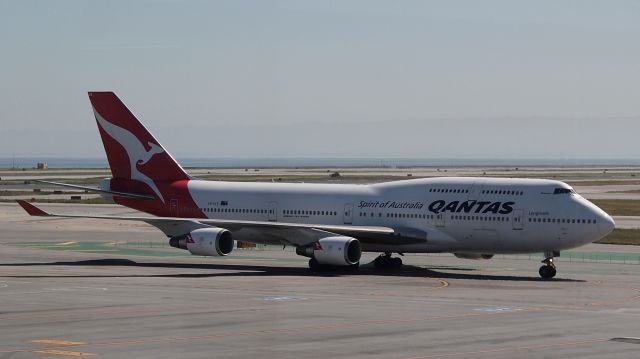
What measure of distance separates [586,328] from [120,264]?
98.9 feet

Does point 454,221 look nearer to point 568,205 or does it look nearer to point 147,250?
point 568,205

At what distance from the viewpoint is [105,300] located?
39812 millimetres

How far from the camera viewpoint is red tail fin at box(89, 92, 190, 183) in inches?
2475

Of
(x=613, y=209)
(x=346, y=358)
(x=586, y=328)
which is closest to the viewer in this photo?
(x=346, y=358)

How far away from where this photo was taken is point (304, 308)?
3788cm

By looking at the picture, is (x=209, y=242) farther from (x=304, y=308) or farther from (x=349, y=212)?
(x=304, y=308)

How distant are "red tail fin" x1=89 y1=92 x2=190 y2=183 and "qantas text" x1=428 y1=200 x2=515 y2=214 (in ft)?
51.0

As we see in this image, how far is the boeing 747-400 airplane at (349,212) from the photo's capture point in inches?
→ 2055

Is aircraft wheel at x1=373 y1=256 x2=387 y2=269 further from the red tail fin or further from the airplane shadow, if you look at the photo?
the red tail fin

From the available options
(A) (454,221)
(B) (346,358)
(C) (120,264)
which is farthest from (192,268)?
(B) (346,358)

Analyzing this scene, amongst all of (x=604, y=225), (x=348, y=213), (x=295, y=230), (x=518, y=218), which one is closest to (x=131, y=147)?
(x=295, y=230)

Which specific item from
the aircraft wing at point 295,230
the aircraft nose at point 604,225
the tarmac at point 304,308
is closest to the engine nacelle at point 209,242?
the aircraft wing at point 295,230

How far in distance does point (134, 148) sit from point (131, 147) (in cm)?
18

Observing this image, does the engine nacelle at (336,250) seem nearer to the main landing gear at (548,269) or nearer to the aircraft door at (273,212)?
the aircraft door at (273,212)
